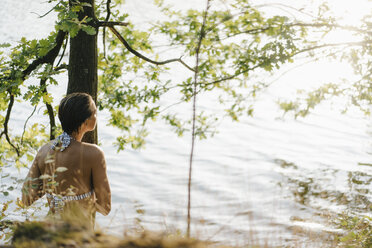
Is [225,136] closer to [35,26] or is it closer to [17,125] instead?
[17,125]

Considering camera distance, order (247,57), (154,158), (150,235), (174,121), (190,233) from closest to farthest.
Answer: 1. (150,235)
2. (190,233)
3. (247,57)
4. (174,121)
5. (154,158)

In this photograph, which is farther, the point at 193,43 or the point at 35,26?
the point at 35,26

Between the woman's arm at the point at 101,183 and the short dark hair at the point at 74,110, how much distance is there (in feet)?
1.06

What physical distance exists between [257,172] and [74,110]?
1247 cm

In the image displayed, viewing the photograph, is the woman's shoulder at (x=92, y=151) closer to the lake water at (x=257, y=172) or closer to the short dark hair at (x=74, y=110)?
the short dark hair at (x=74, y=110)

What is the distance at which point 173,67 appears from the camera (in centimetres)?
2591

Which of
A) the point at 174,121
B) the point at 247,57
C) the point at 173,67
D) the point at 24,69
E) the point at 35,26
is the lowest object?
the point at 174,121

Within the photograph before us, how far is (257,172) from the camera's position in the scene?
15.5 metres

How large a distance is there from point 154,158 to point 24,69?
11592 millimetres

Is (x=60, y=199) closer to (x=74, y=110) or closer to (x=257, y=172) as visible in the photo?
(x=74, y=110)

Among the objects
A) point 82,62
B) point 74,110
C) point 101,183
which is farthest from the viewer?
point 82,62

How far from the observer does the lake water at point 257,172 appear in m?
11.5

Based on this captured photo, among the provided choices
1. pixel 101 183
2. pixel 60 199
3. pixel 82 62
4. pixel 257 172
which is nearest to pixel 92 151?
pixel 101 183

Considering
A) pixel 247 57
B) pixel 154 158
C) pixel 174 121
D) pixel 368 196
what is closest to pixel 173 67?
pixel 154 158
